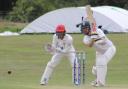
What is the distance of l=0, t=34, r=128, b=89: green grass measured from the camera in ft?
65.8

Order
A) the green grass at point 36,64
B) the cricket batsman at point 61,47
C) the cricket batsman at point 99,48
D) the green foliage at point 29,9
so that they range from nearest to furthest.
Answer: the cricket batsman at point 99,48
the cricket batsman at point 61,47
the green grass at point 36,64
the green foliage at point 29,9

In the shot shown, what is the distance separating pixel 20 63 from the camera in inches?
1097

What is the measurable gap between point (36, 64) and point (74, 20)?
19.9 m

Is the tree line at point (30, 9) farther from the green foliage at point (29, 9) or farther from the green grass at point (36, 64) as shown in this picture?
the green grass at point (36, 64)

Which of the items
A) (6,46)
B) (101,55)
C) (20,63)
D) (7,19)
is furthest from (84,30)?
(7,19)

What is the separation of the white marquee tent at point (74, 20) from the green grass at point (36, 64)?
22.1 feet

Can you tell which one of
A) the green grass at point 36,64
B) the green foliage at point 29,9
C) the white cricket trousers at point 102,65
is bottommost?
the green grass at point 36,64

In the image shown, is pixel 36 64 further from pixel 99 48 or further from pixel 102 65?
pixel 102 65

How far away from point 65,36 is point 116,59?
11.6 meters

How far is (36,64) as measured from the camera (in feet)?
90.8

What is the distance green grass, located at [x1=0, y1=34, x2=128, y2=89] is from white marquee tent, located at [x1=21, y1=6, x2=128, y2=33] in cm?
673

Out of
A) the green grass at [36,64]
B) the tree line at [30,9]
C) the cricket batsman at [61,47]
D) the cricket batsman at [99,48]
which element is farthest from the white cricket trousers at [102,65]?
the tree line at [30,9]

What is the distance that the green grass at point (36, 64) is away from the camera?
20.0m

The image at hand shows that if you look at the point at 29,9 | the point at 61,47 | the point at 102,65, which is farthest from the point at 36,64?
the point at 29,9
